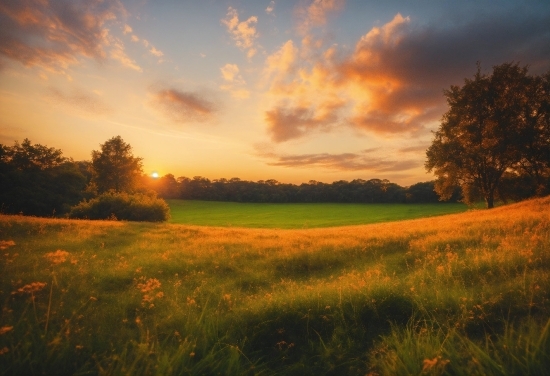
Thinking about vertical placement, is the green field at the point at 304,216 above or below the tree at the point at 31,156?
below

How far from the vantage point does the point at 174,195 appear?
10538cm

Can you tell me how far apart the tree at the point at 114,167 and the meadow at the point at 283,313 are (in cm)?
4254

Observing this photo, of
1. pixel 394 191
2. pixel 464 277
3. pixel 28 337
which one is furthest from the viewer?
pixel 394 191

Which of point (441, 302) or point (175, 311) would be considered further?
point (175, 311)

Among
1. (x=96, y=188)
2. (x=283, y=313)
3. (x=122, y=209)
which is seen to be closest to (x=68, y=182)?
(x=96, y=188)

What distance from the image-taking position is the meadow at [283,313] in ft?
11.5

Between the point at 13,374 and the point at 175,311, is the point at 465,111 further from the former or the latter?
the point at 13,374

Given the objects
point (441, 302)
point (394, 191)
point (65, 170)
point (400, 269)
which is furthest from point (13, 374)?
point (394, 191)

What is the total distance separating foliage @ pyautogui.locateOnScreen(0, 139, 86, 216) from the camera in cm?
4384

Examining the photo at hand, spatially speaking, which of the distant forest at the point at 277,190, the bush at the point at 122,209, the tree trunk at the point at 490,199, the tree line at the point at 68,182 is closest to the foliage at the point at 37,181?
the tree line at the point at 68,182

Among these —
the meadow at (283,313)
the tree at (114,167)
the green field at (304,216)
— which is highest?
the tree at (114,167)

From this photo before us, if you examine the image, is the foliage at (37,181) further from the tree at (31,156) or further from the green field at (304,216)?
the green field at (304,216)

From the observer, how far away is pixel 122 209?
31297 millimetres

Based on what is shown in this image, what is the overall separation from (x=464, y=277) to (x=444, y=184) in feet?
112
